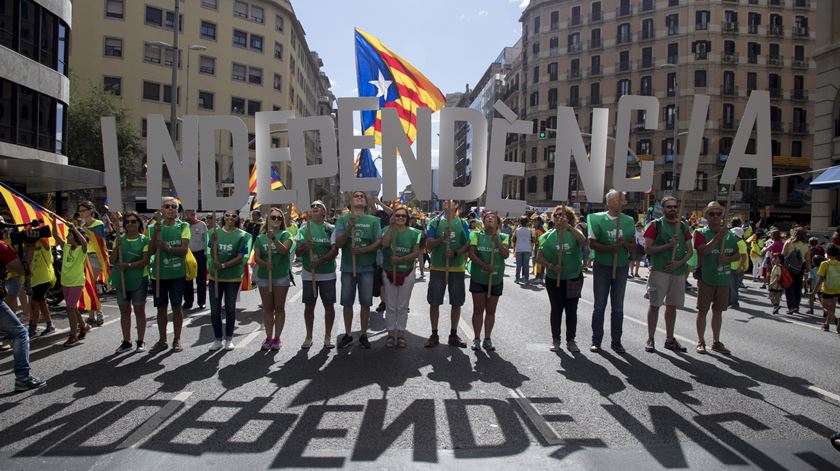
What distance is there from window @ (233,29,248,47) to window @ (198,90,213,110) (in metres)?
5.04

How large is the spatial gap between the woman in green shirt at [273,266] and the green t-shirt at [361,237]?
66cm

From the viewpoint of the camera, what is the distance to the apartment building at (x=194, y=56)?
4319cm

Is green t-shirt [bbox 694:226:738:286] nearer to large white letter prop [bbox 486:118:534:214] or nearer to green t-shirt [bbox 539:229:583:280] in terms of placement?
green t-shirt [bbox 539:229:583:280]

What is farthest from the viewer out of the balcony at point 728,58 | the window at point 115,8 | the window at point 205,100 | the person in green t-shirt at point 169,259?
the balcony at point 728,58

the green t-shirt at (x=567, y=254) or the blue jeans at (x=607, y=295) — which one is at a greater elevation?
the green t-shirt at (x=567, y=254)

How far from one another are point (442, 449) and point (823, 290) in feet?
28.1

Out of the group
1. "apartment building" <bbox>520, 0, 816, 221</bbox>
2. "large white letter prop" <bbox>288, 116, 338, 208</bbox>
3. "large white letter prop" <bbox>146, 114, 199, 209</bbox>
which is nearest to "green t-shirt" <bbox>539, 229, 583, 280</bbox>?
"large white letter prop" <bbox>288, 116, 338, 208</bbox>

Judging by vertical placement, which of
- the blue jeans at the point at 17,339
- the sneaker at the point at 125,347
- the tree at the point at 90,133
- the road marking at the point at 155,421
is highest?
the tree at the point at 90,133

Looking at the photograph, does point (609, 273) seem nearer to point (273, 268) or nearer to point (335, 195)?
point (273, 268)

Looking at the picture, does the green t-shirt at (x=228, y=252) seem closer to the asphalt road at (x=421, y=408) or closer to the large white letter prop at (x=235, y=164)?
the large white letter prop at (x=235, y=164)

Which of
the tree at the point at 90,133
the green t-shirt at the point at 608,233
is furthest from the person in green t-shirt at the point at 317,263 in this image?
the tree at the point at 90,133

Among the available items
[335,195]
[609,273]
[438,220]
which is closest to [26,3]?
[438,220]

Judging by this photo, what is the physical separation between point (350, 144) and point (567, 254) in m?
2.98

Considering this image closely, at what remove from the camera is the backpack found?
11.5 meters
